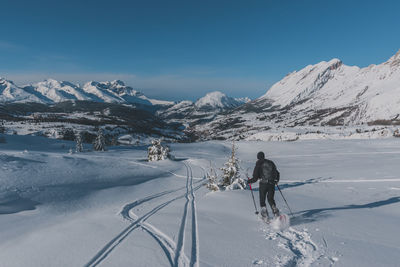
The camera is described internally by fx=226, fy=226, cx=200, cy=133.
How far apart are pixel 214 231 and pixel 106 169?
1587 cm

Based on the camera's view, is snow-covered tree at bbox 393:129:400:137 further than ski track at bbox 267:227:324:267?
Yes

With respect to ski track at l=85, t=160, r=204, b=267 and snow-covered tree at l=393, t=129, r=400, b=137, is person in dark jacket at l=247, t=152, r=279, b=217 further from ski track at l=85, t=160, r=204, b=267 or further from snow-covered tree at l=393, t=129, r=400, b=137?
snow-covered tree at l=393, t=129, r=400, b=137

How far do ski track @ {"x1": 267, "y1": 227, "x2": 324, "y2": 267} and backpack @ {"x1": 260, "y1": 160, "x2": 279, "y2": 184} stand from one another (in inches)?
65.5

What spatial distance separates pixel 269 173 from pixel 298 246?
2709 mm

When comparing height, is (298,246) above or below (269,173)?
below

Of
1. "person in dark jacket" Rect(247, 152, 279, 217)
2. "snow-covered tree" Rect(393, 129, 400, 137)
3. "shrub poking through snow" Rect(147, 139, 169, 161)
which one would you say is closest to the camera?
"person in dark jacket" Rect(247, 152, 279, 217)

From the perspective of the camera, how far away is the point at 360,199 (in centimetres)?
1126

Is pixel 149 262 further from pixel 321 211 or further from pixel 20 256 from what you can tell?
pixel 321 211

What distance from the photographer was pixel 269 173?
7883mm

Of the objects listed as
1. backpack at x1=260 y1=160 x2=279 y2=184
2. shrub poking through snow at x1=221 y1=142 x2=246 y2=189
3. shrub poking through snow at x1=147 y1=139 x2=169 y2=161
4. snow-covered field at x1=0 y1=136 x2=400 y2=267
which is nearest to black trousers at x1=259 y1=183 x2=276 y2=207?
backpack at x1=260 y1=160 x2=279 y2=184

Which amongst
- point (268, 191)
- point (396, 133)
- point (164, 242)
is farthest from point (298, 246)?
point (396, 133)

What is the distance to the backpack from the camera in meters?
7.88

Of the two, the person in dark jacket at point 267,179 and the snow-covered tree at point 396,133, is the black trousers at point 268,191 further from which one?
the snow-covered tree at point 396,133

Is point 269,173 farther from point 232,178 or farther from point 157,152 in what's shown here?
point 157,152
